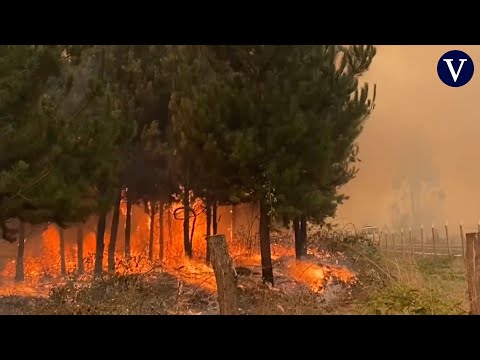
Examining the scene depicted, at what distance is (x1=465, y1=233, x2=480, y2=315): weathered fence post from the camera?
5.46 metres

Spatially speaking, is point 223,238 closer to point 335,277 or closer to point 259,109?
point 259,109

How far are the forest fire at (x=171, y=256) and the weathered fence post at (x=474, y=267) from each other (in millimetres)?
5480

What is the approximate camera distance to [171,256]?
15.9 metres

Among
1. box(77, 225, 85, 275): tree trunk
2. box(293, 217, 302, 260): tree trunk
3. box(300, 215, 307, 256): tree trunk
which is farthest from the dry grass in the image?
box(77, 225, 85, 275): tree trunk

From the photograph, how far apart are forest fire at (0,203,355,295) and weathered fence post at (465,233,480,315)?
548 centimetres

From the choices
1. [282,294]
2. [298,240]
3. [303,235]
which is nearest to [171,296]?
[282,294]

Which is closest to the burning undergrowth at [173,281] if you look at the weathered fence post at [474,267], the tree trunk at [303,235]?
the tree trunk at [303,235]

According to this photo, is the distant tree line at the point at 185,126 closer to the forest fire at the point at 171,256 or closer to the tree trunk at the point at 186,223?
the tree trunk at the point at 186,223

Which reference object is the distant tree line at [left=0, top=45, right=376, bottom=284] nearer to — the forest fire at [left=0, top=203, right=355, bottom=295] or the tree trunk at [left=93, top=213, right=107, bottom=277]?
the tree trunk at [left=93, top=213, right=107, bottom=277]

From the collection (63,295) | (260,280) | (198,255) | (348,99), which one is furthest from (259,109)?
(198,255)

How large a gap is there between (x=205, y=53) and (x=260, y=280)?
→ 6.11m

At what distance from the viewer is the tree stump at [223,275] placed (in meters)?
6.19

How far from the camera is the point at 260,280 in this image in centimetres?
1191

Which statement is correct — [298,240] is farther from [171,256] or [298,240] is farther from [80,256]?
[80,256]
